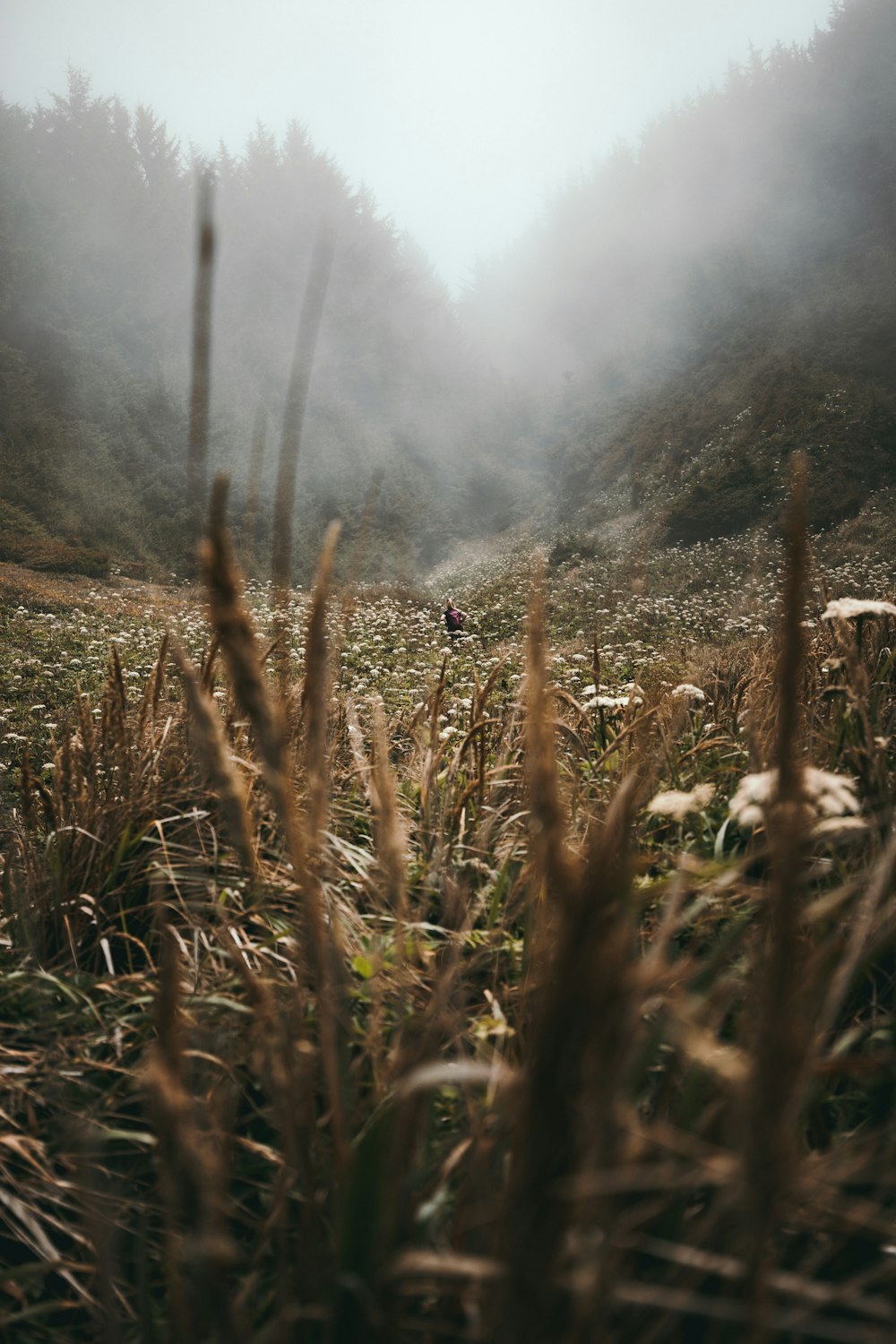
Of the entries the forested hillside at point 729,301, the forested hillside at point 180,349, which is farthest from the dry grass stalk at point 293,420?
the forested hillside at point 180,349

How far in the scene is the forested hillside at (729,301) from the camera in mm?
21016

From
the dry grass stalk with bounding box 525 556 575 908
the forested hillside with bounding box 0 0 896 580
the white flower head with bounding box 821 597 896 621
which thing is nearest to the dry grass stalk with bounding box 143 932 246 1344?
the dry grass stalk with bounding box 525 556 575 908

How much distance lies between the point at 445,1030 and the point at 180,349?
117 ft

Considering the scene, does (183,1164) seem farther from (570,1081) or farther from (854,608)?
(854,608)

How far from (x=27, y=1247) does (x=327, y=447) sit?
3126cm

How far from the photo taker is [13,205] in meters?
28.0

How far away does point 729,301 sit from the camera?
29859mm

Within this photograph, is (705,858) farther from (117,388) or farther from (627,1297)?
(117,388)

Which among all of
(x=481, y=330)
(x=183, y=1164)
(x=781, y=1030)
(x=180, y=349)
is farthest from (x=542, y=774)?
(x=481, y=330)

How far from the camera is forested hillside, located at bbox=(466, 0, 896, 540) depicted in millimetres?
21016

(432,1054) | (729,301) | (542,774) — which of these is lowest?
(432,1054)

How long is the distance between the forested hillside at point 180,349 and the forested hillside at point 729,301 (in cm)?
572

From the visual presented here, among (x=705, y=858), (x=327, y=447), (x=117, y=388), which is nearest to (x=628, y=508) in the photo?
(x=327, y=447)

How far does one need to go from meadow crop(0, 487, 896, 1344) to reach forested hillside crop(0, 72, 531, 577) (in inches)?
907
